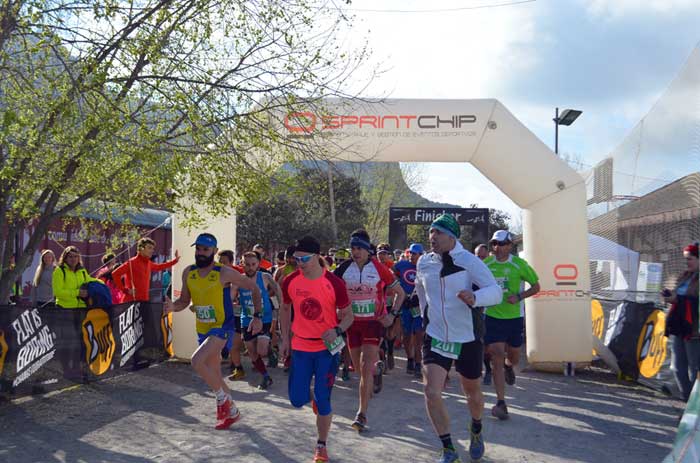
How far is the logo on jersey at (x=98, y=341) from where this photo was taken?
9156 millimetres

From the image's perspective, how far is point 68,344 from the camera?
874 cm

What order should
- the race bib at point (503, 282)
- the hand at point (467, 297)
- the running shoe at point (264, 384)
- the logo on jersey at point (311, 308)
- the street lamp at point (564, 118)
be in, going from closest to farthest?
the hand at point (467, 297), the logo on jersey at point (311, 308), the race bib at point (503, 282), the running shoe at point (264, 384), the street lamp at point (564, 118)

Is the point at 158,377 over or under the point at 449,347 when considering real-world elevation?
under

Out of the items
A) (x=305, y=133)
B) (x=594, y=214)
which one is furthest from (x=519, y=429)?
(x=594, y=214)

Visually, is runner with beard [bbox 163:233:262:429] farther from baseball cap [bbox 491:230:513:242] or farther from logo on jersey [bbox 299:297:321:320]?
baseball cap [bbox 491:230:513:242]

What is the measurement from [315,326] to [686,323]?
3.99 m

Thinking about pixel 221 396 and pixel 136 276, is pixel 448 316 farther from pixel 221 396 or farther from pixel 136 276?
pixel 136 276

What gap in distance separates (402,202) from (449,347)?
38.7m

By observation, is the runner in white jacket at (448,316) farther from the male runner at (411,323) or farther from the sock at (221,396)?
the male runner at (411,323)

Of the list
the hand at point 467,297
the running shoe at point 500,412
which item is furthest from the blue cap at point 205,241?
the running shoe at point 500,412

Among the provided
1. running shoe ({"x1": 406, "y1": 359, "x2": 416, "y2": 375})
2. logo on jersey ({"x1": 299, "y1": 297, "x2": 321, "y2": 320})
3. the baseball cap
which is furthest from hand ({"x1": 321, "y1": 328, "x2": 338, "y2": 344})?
running shoe ({"x1": 406, "y1": 359, "x2": 416, "y2": 375})

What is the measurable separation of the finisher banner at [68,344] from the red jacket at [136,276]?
256 millimetres

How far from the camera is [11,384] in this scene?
25.4 feet

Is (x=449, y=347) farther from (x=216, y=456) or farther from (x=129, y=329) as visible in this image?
(x=129, y=329)
